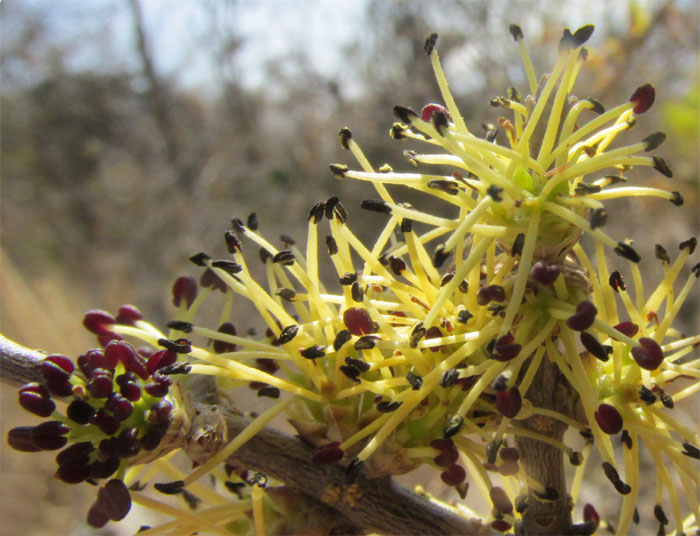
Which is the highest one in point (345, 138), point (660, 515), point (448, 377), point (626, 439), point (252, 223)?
point (345, 138)

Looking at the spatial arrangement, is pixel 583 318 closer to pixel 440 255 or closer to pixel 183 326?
pixel 440 255

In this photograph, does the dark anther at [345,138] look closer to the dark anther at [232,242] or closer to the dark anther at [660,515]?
the dark anther at [232,242]

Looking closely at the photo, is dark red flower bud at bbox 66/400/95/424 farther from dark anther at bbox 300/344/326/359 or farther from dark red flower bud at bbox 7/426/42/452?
dark anther at bbox 300/344/326/359

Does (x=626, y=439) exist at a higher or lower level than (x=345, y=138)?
lower

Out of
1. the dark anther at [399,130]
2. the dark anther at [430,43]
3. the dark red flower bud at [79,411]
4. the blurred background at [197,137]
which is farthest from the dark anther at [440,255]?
the blurred background at [197,137]

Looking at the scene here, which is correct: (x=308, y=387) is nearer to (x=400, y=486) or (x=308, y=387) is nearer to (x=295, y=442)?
(x=295, y=442)

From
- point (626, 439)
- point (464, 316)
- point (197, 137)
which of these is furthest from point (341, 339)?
point (197, 137)
